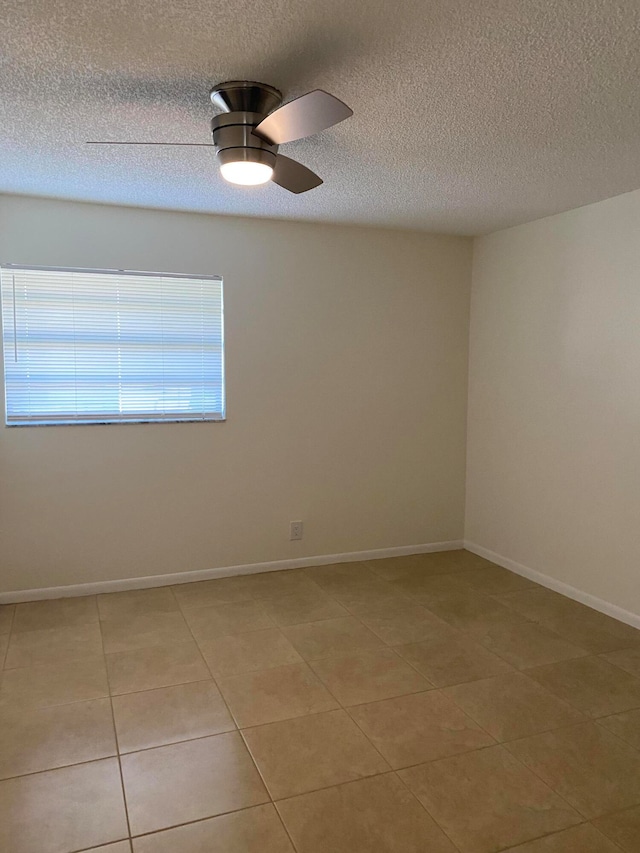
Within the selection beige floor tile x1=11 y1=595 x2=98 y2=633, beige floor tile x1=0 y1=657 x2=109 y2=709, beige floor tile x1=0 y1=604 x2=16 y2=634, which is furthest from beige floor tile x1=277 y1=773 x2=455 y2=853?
beige floor tile x1=0 y1=604 x2=16 y2=634

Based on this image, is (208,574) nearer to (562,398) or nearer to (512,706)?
(512,706)

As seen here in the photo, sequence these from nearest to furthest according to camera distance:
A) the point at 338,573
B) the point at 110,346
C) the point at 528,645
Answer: the point at 528,645 → the point at 110,346 → the point at 338,573

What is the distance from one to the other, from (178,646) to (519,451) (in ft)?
8.04

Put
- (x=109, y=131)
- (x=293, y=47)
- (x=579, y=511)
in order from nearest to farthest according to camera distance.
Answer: (x=293, y=47), (x=109, y=131), (x=579, y=511)

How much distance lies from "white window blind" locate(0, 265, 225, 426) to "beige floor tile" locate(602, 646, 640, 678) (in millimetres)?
2566

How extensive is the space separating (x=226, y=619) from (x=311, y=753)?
1272 millimetres

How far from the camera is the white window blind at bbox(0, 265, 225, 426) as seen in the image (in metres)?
3.57

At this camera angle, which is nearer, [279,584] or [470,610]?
[470,610]

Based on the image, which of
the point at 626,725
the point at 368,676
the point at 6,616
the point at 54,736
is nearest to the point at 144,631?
the point at 6,616

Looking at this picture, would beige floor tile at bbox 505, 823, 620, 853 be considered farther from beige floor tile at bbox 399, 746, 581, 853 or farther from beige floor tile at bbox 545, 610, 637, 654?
beige floor tile at bbox 545, 610, 637, 654

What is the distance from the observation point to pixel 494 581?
13.2 ft

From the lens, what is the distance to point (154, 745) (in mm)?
2281

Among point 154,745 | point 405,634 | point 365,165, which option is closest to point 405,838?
point 154,745

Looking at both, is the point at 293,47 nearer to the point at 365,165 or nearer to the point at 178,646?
the point at 365,165
